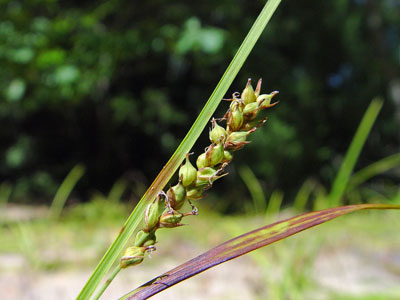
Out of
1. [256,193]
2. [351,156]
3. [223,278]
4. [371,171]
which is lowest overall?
[256,193]

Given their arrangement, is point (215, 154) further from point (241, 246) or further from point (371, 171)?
point (371, 171)

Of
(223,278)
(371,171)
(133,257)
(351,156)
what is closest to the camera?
(133,257)

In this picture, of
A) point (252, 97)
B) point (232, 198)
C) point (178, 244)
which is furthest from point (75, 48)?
point (232, 198)

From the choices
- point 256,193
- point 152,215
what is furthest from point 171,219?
point 256,193

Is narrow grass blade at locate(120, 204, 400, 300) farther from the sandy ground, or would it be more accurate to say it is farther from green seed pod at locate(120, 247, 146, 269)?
the sandy ground

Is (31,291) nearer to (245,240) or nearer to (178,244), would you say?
(178,244)

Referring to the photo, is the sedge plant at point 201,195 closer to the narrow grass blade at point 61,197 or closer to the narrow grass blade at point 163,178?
the narrow grass blade at point 163,178

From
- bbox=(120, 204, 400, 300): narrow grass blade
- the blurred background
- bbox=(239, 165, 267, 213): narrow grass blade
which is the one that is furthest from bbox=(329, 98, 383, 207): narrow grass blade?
the blurred background

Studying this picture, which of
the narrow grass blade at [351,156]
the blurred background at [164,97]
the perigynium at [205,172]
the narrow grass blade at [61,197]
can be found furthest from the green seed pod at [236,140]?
the blurred background at [164,97]
